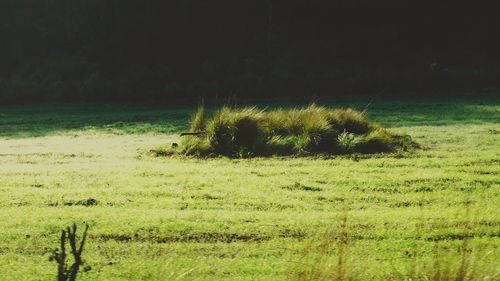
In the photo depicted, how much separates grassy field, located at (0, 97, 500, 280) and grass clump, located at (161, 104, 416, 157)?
0.52m

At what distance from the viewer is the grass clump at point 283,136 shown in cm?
1002

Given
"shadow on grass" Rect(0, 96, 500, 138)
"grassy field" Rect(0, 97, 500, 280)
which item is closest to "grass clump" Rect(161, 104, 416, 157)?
"grassy field" Rect(0, 97, 500, 280)

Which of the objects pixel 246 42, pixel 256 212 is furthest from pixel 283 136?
pixel 246 42

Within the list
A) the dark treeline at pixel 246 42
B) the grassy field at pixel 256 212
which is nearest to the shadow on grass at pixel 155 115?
the grassy field at pixel 256 212

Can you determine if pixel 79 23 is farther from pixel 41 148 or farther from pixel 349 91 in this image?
pixel 41 148

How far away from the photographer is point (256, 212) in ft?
20.1

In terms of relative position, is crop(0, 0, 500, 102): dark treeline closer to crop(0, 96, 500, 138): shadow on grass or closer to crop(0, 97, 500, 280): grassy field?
crop(0, 96, 500, 138): shadow on grass

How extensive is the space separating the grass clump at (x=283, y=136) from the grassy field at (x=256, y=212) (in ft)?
1.70

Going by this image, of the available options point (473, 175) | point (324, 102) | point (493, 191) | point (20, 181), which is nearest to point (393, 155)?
point (473, 175)

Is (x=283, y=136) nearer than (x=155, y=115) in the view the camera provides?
Yes

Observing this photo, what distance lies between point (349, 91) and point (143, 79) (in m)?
7.34

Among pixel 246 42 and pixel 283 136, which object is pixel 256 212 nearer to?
pixel 283 136

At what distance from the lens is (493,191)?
6.91 metres

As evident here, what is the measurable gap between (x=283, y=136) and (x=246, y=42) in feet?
50.8
